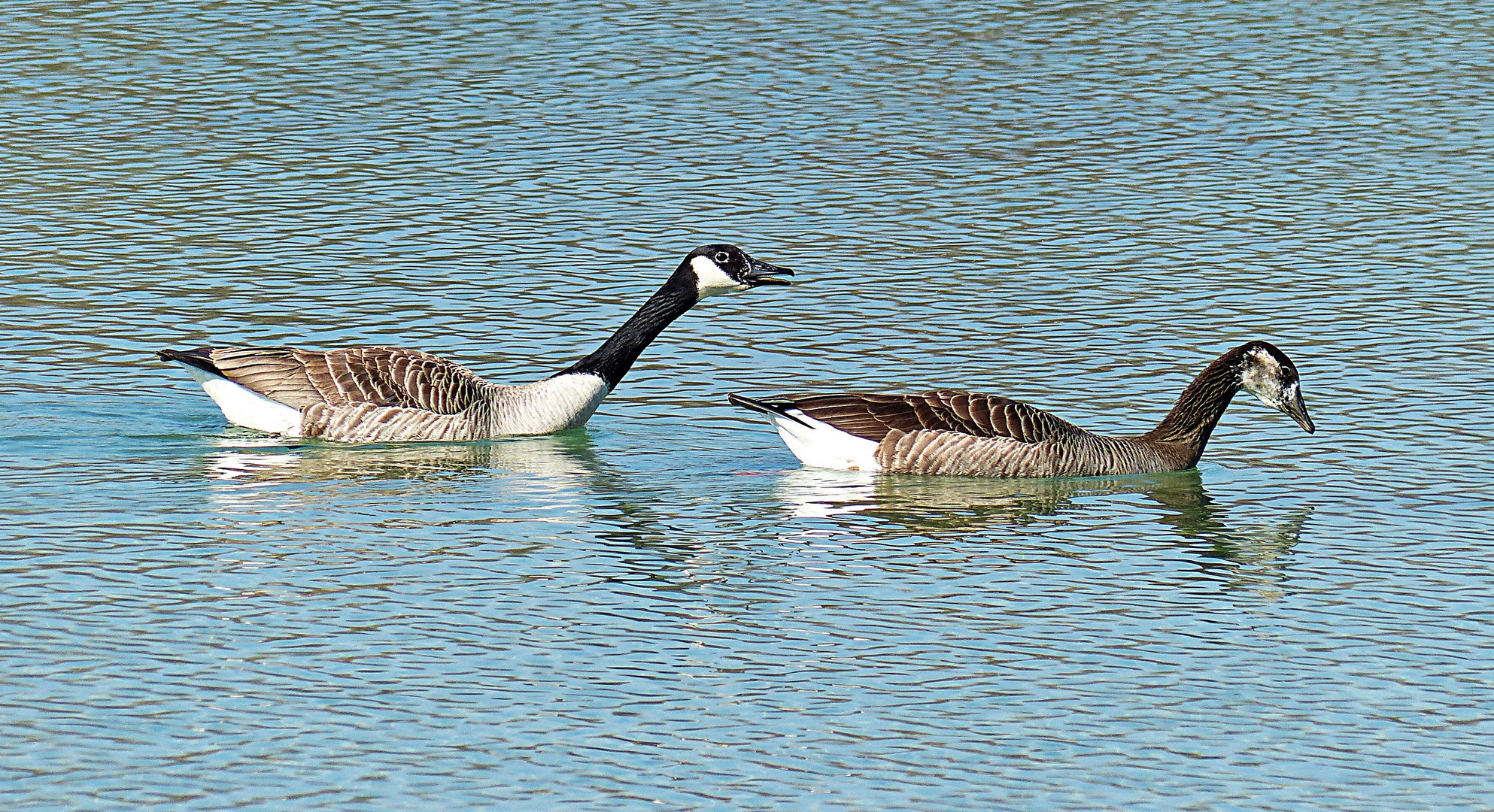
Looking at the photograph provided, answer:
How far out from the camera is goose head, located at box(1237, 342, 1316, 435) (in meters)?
17.4

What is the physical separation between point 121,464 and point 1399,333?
1064 centimetres

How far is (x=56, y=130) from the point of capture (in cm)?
2836

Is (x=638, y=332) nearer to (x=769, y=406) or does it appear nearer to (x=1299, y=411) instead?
(x=769, y=406)

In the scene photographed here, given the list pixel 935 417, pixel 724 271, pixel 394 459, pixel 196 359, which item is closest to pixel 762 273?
pixel 724 271

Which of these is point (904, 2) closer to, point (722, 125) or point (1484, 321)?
point (722, 125)

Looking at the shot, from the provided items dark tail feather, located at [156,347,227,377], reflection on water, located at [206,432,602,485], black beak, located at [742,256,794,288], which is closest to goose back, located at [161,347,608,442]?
dark tail feather, located at [156,347,227,377]

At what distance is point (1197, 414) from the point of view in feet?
57.5

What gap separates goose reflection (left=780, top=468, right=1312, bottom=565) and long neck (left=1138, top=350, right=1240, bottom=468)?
0.20 meters

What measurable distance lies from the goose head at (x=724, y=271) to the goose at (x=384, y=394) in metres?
0.02

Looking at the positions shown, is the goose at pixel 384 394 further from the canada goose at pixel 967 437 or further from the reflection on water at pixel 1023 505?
the reflection on water at pixel 1023 505

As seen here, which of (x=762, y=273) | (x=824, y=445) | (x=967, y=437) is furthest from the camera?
(x=762, y=273)

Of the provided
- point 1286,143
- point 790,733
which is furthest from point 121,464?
point 1286,143

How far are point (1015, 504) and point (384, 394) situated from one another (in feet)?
→ 16.3

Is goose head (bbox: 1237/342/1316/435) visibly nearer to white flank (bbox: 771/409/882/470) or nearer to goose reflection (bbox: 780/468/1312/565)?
goose reflection (bbox: 780/468/1312/565)
